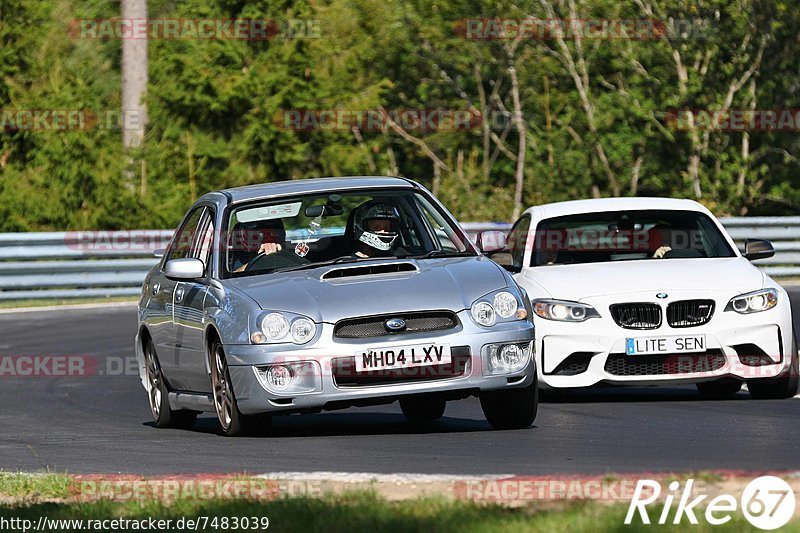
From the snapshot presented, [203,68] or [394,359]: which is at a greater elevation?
[394,359]

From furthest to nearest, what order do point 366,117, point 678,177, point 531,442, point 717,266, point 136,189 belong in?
point 366,117 → point 678,177 → point 136,189 → point 717,266 → point 531,442

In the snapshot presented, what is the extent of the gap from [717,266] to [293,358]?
162 inches

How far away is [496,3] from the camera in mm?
34781

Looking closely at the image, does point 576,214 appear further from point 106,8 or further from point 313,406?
point 106,8

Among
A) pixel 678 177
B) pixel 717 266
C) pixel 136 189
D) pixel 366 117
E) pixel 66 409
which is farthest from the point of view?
pixel 366 117

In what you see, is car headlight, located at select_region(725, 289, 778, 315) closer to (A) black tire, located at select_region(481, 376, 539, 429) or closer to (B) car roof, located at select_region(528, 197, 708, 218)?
(B) car roof, located at select_region(528, 197, 708, 218)

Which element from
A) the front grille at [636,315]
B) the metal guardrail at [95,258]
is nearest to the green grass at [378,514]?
the front grille at [636,315]

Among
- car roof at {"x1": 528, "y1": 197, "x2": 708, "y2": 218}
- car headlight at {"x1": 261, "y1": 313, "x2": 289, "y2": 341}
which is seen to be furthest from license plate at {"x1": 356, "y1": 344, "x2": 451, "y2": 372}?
car roof at {"x1": 528, "y1": 197, "x2": 708, "y2": 218}

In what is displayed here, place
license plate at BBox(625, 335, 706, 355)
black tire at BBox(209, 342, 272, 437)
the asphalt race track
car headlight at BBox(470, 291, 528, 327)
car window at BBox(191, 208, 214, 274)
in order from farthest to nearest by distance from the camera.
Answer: license plate at BBox(625, 335, 706, 355) < car window at BBox(191, 208, 214, 274) < black tire at BBox(209, 342, 272, 437) < car headlight at BBox(470, 291, 528, 327) < the asphalt race track

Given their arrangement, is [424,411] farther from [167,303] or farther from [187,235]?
[187,235]

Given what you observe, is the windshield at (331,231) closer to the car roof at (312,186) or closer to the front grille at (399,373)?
the car roof at (312,186)

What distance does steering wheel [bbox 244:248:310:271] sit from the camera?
10836mm

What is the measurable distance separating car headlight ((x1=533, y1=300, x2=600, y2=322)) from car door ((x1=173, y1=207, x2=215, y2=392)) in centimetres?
242

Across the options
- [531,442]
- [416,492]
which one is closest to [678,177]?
[531,442]
